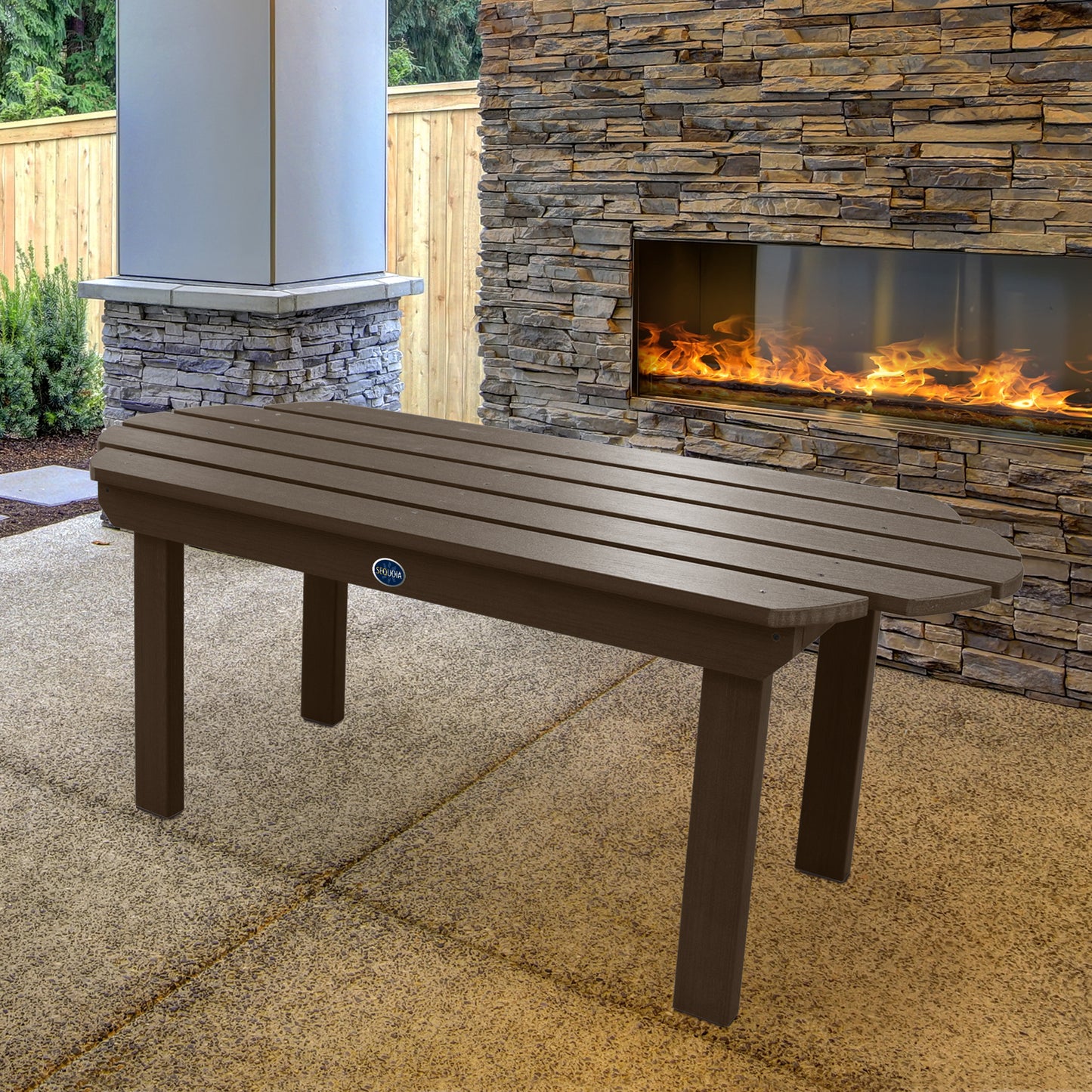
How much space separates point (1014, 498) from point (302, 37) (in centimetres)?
291

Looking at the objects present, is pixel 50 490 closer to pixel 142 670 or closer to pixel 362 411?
pixel 362 411

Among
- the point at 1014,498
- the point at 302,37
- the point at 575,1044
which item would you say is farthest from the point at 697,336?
the point at 575,1044

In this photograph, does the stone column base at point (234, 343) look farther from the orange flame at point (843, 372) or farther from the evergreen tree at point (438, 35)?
the evergreen tree at point (438, 35)

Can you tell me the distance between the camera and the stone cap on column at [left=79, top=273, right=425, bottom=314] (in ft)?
14.7

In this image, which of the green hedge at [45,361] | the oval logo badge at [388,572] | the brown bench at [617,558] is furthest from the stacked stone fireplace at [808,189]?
the green hedge at [45,361]

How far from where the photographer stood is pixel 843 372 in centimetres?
393

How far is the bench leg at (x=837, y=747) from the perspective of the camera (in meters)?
2.54

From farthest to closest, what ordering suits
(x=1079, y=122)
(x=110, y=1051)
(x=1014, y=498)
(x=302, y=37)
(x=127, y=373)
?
(x=127, y=373), (x=302, y=37), (x=1014, y=498), (x=1079, y=122), (x=110, y=1051)

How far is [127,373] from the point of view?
4.89 metres

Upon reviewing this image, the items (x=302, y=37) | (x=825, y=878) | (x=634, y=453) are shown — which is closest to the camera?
(x=825, y=878)

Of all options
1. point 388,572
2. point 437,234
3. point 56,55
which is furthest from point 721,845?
point 56,55

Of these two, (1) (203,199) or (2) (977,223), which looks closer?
(2) (977,223)

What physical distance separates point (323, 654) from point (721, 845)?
1473 mm

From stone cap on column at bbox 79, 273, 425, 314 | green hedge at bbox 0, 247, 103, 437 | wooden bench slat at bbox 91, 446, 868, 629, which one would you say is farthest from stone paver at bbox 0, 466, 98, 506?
wooden bench slat at bbox 91, 446, 868, 629
